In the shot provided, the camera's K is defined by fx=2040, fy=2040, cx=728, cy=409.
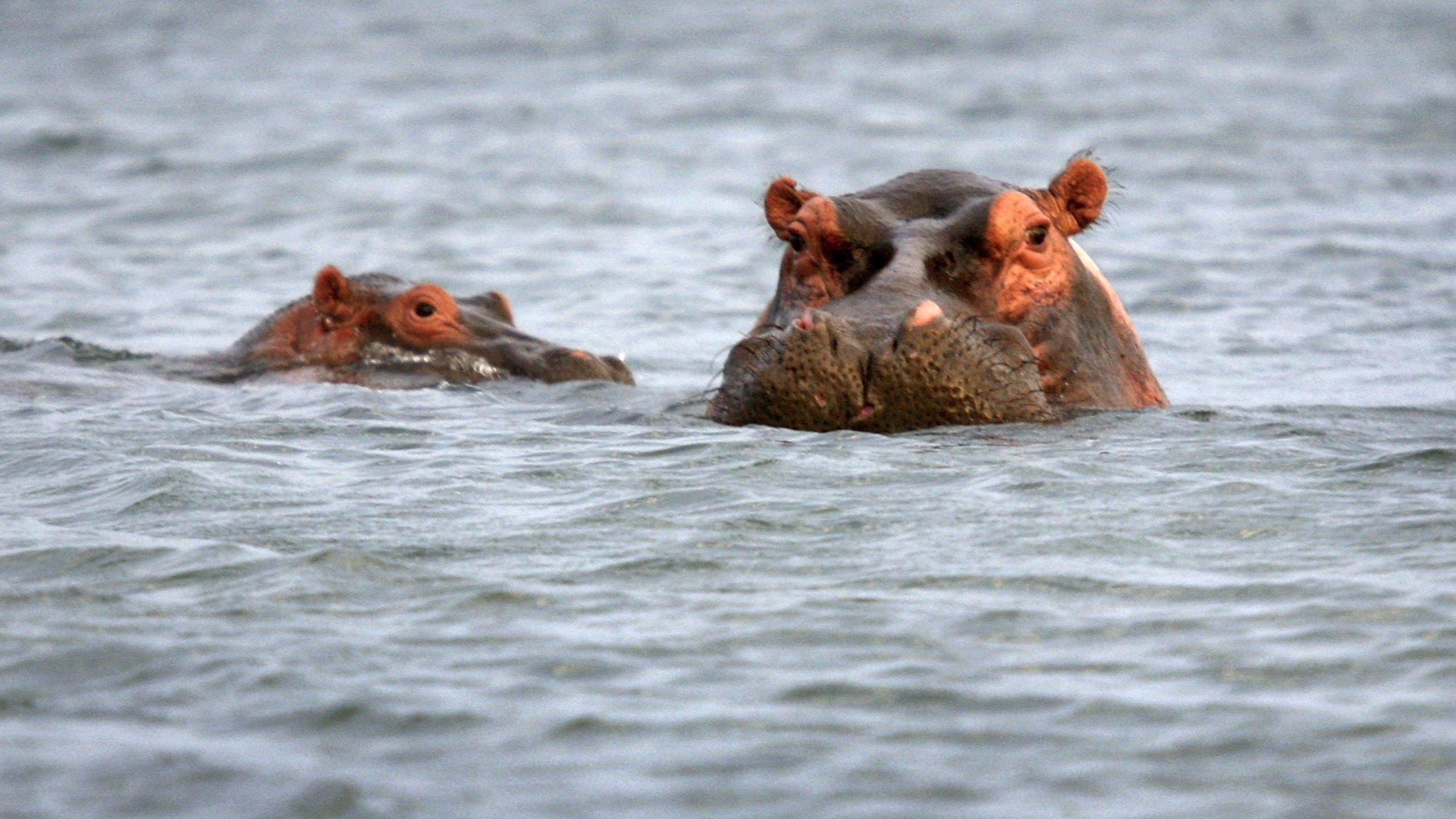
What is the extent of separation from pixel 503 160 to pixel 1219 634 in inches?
747

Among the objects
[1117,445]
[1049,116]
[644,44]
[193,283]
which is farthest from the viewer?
[644,44]

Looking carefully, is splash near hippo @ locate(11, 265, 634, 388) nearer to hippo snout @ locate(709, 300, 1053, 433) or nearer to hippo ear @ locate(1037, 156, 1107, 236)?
hippo ear @ locate(1037, 156, 1107, 236)

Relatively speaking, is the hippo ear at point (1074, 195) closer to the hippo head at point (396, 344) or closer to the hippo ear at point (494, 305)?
the hippo head at point (396, 344)

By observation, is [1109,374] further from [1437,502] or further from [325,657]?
[325,657]

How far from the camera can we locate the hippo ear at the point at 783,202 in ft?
27.8

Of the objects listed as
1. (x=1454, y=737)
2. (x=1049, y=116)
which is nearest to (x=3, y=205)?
(x=1049, y=116)

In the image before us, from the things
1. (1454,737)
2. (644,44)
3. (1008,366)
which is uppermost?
(644,44)

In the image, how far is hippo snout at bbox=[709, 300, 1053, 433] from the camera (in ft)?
23.4

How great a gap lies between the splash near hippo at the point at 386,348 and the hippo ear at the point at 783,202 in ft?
7.25

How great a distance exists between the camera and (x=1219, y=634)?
5.09 m

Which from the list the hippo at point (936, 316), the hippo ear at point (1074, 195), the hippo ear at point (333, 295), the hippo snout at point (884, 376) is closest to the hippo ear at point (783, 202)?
the hippo at point (936, 316)

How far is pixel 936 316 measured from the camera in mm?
7148

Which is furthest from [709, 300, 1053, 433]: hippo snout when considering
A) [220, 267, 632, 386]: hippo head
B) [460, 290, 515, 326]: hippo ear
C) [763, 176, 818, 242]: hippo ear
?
[460, 290, 515, 326]: hippo ear

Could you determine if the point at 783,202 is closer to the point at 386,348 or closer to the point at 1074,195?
the point at 1074,195
